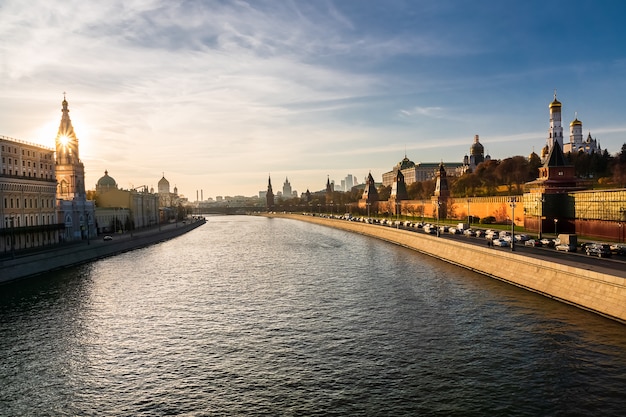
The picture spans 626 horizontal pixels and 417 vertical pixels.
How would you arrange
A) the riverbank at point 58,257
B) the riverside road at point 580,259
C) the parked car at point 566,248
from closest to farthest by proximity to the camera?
the riverside road at point 580,259 → the parked car at point 566,248 → the riverbank at point 58,257

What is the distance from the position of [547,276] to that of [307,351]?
65.8 feet

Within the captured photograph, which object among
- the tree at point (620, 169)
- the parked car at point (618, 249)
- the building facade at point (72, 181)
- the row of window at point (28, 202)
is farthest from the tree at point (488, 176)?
A: the row of window at point (28, 202)

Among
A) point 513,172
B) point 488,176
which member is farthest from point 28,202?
point 488,176

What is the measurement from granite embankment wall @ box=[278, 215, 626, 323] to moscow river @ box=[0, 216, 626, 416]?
84 cm

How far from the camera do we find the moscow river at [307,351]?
19.3 meters

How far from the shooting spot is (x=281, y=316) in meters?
32.5

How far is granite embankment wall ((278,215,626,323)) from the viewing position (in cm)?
2875

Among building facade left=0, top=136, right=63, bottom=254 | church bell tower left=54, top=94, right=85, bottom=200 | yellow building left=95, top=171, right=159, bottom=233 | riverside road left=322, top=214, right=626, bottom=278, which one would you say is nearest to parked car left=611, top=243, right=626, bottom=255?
riverside road left=322, top=214, right=626, bottom=278

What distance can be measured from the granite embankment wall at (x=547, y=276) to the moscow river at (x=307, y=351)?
0.84 m

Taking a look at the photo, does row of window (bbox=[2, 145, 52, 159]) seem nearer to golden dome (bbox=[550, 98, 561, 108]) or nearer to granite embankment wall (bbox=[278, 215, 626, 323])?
granite embankment wall (bbox=[278, 215, 626, 323])

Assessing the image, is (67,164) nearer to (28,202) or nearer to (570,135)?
(28,202)

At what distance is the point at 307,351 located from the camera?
82.4 ft

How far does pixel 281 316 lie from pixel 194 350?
7905 mm

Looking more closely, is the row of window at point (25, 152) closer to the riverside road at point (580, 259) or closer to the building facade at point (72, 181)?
the building facade at point (72, 181)
